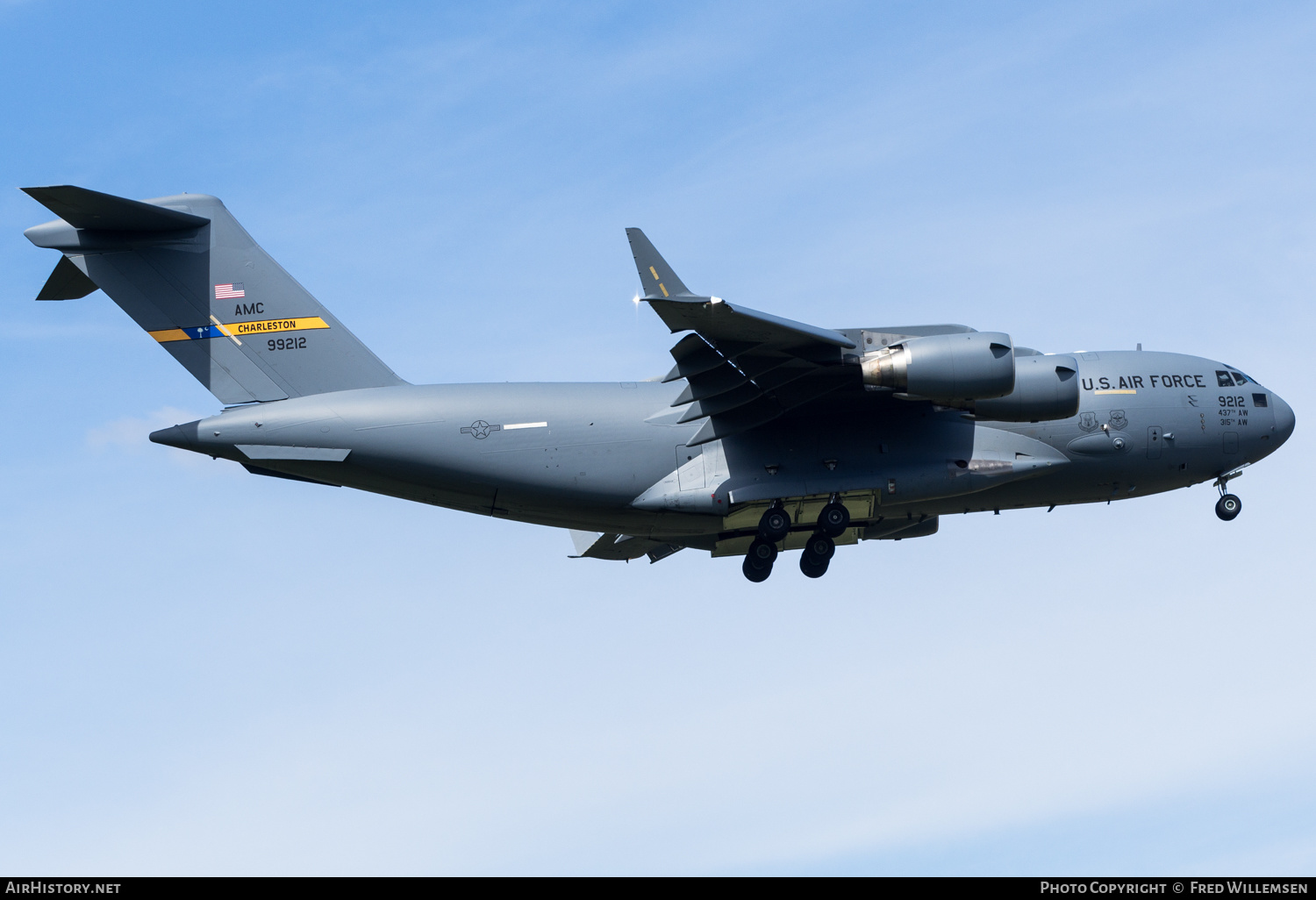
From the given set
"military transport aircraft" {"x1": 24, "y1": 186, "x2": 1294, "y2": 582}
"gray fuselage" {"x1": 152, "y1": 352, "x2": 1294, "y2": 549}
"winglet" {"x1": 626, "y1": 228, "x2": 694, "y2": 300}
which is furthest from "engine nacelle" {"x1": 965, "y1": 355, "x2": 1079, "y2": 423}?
"winglet" {"x1": 626, "y1": 228, "x2": 694, "y2": 300}

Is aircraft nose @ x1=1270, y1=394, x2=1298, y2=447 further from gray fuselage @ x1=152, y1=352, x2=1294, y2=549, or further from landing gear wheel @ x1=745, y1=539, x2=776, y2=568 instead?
landing gear wheel @ x1=745, y1=539, x2=776, y2=568

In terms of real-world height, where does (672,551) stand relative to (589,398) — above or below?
below

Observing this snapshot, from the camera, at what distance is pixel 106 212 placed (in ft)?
57.4

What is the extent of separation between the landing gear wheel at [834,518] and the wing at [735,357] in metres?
1.45

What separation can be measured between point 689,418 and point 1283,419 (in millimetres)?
8281

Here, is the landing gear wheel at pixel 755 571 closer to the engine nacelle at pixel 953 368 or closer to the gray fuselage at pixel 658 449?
the gray fuselage at pixel 658 449

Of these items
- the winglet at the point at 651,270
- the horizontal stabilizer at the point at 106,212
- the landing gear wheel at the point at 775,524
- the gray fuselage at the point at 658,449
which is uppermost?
the horizontal stabilizer at the point at 106,212

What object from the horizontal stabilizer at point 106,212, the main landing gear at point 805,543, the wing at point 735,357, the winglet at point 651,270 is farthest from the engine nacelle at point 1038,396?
the horizontal stabilizer at point 106,212

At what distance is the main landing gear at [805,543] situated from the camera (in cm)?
1788

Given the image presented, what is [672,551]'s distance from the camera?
70.0ft
